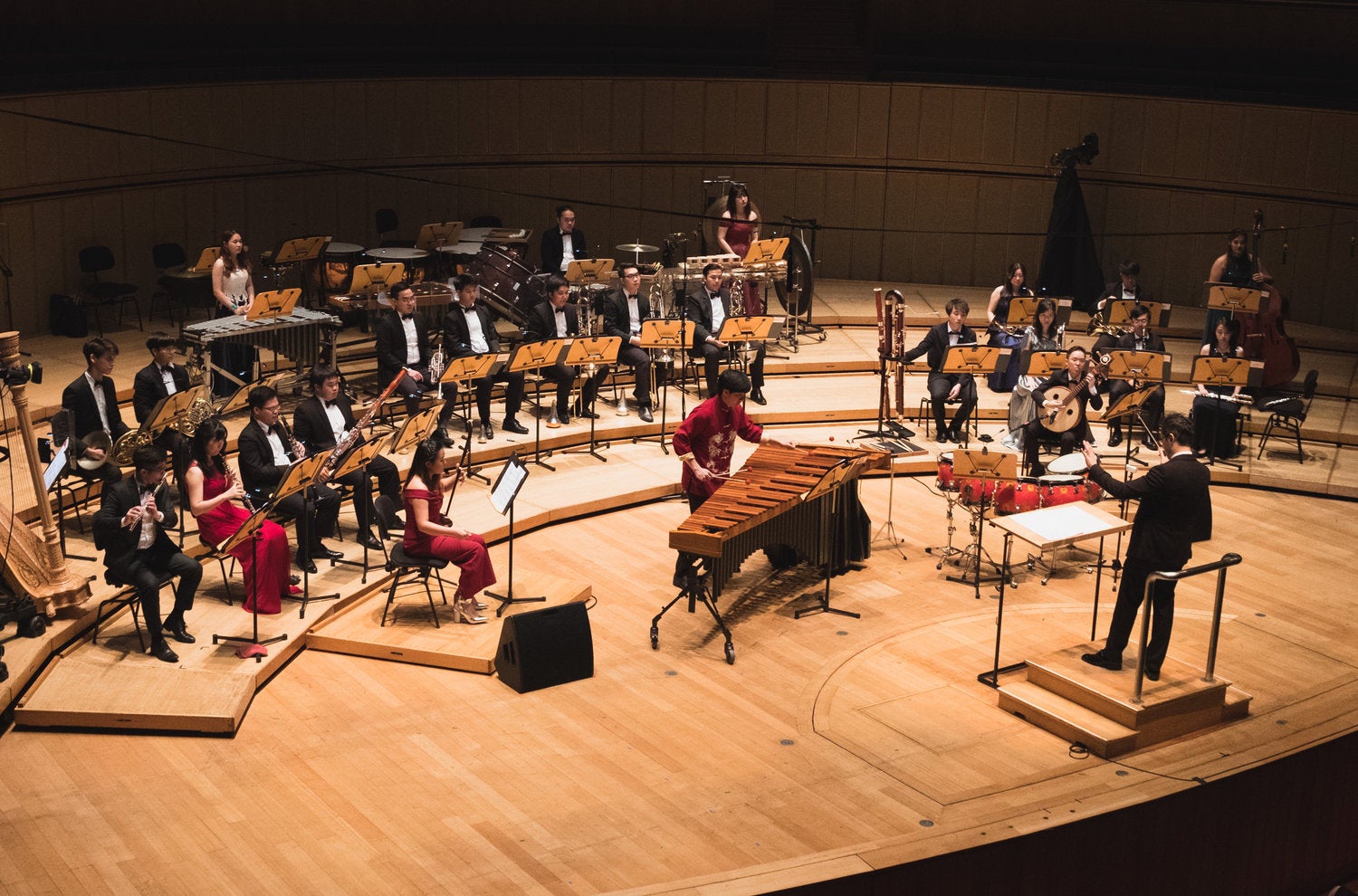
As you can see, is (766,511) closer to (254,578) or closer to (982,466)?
(982,466)

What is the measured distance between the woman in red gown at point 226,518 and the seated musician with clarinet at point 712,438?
7.64ft

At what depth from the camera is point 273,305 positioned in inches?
389

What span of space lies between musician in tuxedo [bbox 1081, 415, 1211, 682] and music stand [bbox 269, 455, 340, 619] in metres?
3.96

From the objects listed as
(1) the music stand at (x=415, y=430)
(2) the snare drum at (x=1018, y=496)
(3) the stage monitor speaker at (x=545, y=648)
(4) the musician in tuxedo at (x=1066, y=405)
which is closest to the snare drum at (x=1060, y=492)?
(2) the snare drum at (x=1018, y=496)

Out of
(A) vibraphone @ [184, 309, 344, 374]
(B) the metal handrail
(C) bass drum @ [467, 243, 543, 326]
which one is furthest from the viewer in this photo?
(C) bass drum @ [467, 243, 543, 326]

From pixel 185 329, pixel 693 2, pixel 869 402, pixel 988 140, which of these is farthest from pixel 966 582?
pixel 693 2

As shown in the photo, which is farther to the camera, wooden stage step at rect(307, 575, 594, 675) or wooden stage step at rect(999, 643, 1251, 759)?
wooden stage step at rect(307, 575, 594, 675)

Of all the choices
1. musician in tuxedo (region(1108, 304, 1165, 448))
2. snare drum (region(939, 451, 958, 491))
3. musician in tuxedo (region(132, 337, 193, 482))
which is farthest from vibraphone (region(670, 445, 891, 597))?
musician in tuxedo (region(132, 337, 193, 482))

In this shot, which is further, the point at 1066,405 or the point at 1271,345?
the point at 1271,345

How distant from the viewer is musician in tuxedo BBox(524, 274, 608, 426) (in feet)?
35.0

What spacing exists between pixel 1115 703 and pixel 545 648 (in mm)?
2892

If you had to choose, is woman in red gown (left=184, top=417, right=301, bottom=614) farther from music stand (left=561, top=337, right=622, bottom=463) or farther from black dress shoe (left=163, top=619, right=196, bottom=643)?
music stand (left=561, top=337, right=622, bottom=463)

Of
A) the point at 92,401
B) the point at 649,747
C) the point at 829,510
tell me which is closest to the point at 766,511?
the point at 829,510

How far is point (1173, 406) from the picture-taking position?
456 inches
